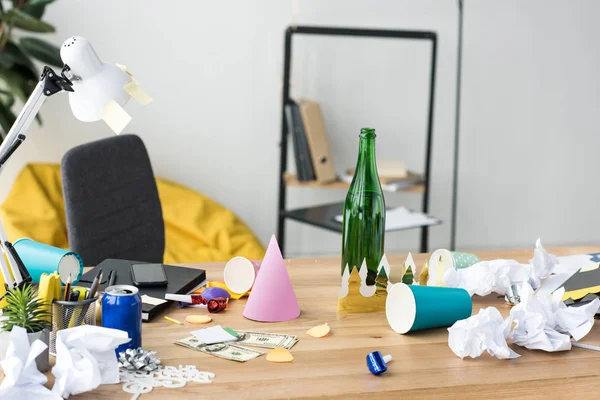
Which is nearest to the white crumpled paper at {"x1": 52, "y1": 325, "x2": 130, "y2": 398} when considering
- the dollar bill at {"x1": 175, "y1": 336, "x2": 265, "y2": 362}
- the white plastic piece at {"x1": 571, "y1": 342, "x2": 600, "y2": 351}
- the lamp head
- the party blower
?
the dollar bill at {"x1": 175, "y1": 336, "x2": 265, "y2": 362}

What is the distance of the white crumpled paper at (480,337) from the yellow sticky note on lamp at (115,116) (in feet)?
2.07

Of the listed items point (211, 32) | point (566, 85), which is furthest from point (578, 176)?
point (211, 32)

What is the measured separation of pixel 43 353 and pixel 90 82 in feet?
1.45

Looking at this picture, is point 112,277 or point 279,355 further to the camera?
point 112,277

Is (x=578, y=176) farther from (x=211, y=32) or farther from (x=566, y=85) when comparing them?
(x=211, y=32)

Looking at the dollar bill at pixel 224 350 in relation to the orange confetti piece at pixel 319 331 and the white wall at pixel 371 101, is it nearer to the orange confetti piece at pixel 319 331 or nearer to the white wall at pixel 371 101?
the orange confetti piece at pixel 319 331

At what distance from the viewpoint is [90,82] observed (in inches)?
51.0

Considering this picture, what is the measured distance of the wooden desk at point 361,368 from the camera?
1.14 m

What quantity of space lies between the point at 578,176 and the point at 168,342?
3.41m

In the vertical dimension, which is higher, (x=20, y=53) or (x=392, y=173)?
(x=20, y=53)

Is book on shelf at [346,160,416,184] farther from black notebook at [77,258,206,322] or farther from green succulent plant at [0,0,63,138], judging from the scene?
black notebook at [77,258,206,322]

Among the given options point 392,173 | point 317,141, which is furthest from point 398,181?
point 317,141

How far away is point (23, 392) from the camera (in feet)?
3.53

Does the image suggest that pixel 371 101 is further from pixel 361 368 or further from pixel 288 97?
pixel 361 368
